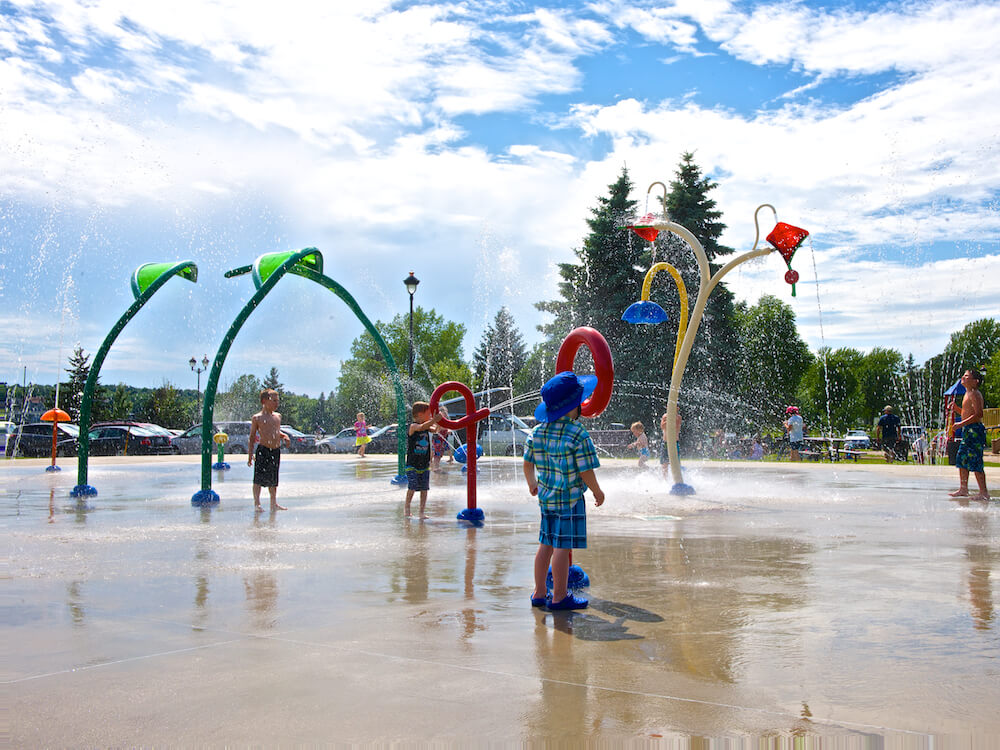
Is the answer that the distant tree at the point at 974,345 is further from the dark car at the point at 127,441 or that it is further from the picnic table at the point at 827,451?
the dark car at the point at 127,441

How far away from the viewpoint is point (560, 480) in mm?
6051

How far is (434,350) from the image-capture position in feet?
263

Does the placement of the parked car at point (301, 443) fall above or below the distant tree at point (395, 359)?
below

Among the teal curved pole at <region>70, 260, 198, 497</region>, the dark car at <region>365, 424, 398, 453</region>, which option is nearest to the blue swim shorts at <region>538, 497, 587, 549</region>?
the teal curved pole at <region>70, 260, 198, 497</region>

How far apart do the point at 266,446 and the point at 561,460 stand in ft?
24.3

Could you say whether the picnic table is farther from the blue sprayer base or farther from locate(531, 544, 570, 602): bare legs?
locate(531, 544, 570, 602): bare legs

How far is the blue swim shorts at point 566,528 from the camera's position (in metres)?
5.94

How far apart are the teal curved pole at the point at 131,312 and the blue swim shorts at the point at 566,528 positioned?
36.1ft

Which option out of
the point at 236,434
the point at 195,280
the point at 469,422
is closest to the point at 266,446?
the point at 469,422

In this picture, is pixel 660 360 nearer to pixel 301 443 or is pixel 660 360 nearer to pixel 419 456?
pixel 301 443

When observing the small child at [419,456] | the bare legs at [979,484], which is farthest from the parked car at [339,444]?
the bare legs at [979,484]

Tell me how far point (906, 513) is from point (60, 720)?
1087 centimetres

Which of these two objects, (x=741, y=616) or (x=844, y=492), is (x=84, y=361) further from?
(x=741, y=616)

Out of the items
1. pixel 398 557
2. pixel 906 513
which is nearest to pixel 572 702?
pixel 398 557
